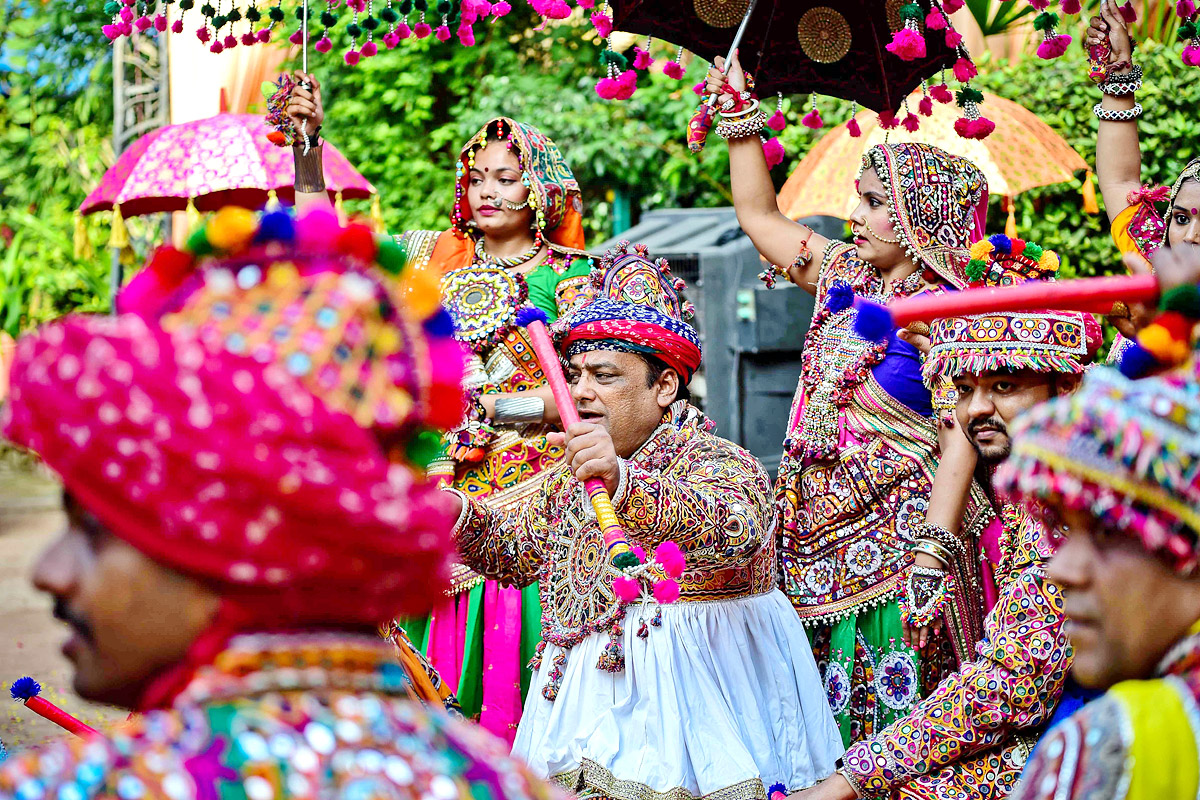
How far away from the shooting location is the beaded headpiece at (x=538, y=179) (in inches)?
195

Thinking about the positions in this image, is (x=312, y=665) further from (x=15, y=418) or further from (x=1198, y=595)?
(x=1198, y=595)

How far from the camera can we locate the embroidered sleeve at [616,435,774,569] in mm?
3467

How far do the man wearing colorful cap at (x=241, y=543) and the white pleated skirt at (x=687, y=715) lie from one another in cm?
199

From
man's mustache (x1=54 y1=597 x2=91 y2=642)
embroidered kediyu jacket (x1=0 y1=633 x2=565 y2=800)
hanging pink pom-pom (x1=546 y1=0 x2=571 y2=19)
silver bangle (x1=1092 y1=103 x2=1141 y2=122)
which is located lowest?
embroidered kediyu jacket (x1=0 y1=633 x2=565 y2=800)

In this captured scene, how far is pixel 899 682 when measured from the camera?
13.7 feet

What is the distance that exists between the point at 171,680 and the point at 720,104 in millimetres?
3564

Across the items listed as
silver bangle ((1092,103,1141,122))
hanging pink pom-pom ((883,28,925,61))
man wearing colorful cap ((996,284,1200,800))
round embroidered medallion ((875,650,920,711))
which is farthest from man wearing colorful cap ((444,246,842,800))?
man wearing colorful cap ((996,284,1200,800))

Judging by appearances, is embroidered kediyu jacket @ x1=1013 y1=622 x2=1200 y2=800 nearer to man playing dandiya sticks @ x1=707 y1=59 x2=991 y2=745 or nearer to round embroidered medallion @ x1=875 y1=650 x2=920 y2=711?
man playing dandiya sticks @ x1=707 y1=59 x2=991 y2=745

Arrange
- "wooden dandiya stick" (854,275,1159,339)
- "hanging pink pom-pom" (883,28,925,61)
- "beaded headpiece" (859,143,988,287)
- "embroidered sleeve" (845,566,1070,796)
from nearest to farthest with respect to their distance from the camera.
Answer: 1. "wooden dandiya stick" (854,275,1159,339)
2. "embroidered sleeve" (845,566,1070,796)
3. "hanging pink pom-pom" (883,28,925,61)
4. "beaded headpiece" (859,143,988,287)

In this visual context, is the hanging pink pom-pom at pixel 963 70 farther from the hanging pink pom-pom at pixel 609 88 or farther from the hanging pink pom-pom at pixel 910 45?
the hanging pink pom-pom at pixel 609 88

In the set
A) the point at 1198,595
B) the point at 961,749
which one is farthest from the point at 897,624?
the point at 1198,595

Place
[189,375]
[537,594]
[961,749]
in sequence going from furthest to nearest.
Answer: [537,594] → [961,749] → [189,375]

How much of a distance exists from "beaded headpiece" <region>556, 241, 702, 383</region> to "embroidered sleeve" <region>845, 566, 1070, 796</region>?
149 centimetres

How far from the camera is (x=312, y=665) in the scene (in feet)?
4.91
